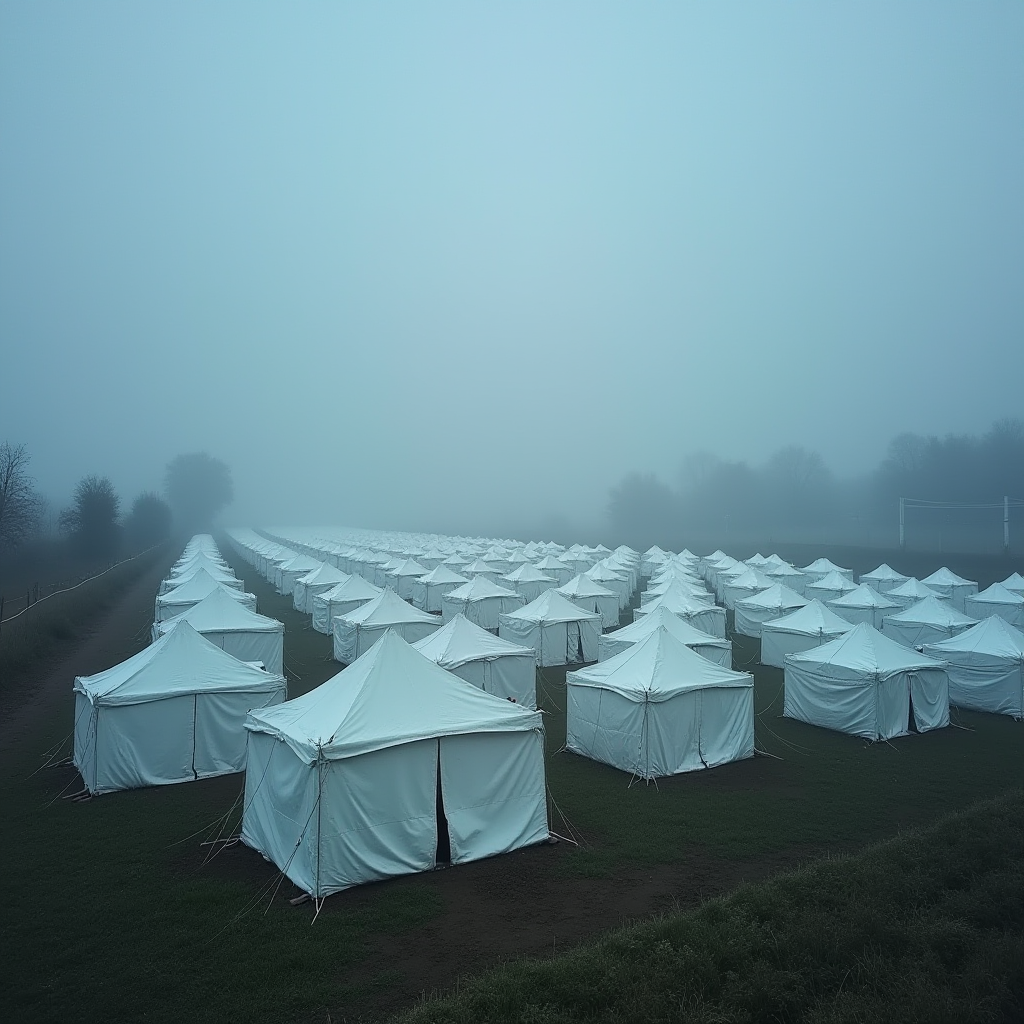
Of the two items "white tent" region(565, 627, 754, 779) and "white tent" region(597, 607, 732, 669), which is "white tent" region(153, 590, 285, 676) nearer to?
"white tent" region(597, 607, 732, 669)

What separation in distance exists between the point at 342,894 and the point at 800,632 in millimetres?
20830

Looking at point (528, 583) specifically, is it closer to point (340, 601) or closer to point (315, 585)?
point (315, 585)

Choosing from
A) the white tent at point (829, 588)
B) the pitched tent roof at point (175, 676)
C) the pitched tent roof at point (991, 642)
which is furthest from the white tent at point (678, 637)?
the white tent at point (829, 588)

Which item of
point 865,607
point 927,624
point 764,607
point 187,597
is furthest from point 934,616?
point 187,597

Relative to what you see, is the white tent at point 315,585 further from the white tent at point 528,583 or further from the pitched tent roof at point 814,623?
the pitched tent roof at point 814,623

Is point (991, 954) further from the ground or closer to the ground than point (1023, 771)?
further from the ground

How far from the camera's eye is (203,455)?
7392 inches

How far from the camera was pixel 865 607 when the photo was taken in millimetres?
32562

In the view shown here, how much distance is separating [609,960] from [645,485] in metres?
133

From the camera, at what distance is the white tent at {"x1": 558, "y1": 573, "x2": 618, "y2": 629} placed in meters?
36.4

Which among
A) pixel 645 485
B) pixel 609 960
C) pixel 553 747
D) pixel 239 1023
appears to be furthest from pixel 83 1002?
pixel 645 485

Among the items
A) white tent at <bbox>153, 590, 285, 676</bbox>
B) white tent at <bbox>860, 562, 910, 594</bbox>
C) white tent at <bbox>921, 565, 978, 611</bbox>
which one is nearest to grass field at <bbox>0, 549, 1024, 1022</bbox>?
white tent at <bbox>153, 590, 285, 676</bbox>

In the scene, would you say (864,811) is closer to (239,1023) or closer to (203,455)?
(239,1023)

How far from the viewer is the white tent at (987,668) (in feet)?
69.2
